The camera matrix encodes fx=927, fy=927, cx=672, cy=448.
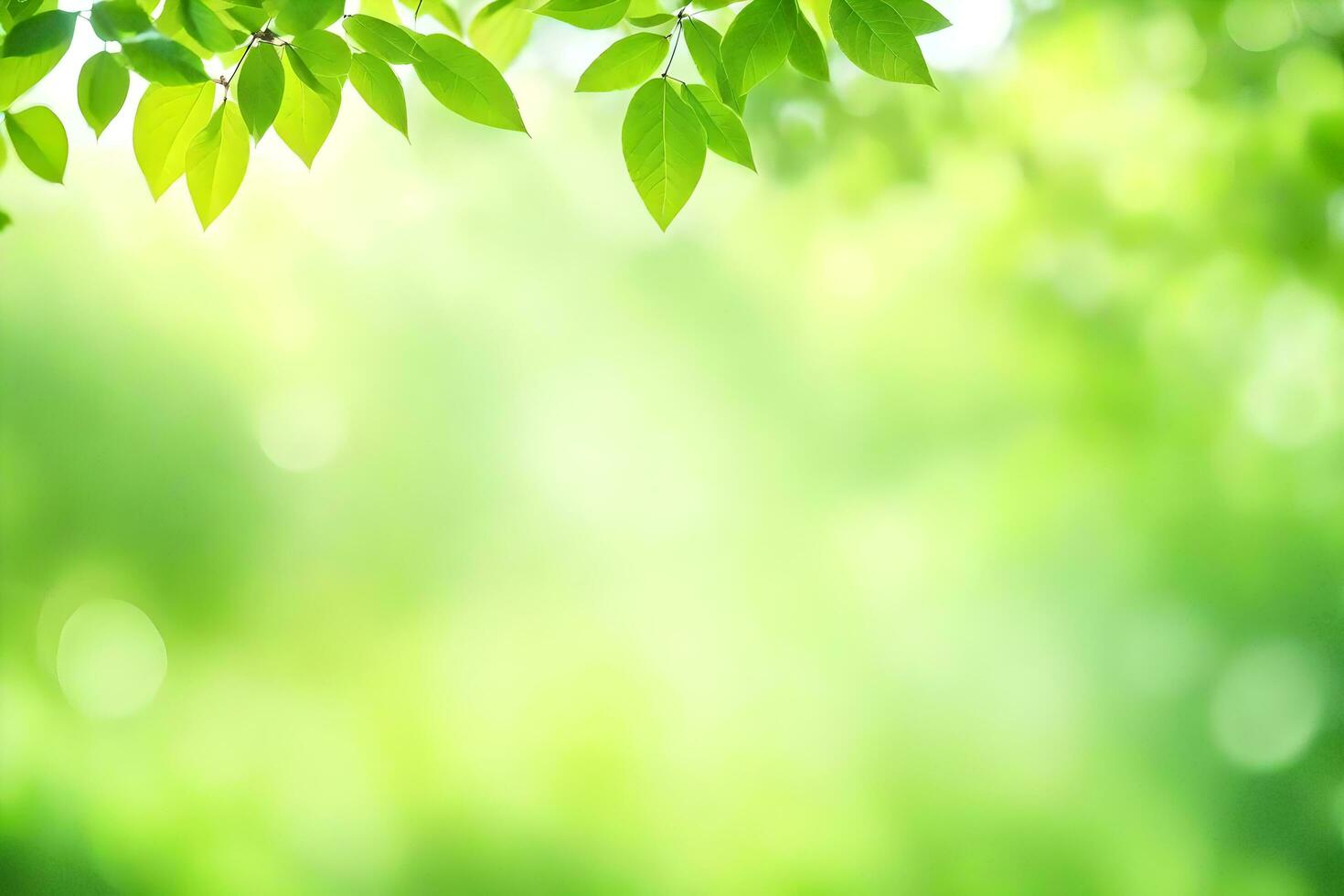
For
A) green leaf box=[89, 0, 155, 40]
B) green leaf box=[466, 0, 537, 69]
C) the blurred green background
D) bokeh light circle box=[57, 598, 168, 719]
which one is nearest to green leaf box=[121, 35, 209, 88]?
green leaf box=[89, 0, 155, 40]

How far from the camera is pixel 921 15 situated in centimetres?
46

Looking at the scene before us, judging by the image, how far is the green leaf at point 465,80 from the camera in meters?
0.47

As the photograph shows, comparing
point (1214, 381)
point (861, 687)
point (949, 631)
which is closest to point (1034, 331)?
point (1214, 381)

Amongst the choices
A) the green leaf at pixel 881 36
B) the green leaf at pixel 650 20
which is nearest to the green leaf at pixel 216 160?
the green leaf at pixel 650 20

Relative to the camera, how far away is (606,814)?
2.20m

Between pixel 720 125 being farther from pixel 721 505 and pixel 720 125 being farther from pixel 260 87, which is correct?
pixel 721 505

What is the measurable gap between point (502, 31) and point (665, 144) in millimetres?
239

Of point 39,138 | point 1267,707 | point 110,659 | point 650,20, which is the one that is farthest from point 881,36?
point 110,659

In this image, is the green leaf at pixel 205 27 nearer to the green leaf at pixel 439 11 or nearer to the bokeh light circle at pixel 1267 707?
the green leaf at pixel 439 11

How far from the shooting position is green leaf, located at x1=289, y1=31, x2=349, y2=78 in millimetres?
448

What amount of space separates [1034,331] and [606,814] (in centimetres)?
157

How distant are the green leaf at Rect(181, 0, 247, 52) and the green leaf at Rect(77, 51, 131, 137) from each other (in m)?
0.05

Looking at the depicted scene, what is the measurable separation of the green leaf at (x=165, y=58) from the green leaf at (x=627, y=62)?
0.63 feet

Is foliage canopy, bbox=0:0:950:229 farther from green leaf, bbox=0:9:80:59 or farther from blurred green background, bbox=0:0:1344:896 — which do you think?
blurred green background, bbox=0:0:1344:896
